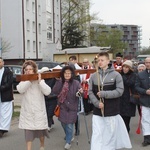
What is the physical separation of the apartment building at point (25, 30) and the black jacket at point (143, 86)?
3897 centimetres

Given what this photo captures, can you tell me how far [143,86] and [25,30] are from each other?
1702 inches

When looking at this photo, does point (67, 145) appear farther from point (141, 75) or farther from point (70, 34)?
point (70, 34)

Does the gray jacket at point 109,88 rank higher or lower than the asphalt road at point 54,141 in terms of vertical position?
higher

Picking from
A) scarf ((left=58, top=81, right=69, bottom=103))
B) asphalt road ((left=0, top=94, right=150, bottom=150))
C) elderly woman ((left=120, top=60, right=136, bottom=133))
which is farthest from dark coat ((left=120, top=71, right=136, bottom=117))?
scarf ((left=58, top=81, right=69, bottom=103))

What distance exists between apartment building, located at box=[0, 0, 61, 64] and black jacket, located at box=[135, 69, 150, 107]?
39.0 m

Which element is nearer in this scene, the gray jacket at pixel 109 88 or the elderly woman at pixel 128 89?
the gray jacket at pixel 109 88

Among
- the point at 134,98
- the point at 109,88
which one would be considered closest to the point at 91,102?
the point at 109,88

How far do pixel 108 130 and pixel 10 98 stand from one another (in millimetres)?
3536

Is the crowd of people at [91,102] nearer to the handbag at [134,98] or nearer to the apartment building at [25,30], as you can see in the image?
the handbag at [134,98]

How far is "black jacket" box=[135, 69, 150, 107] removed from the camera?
7.95m

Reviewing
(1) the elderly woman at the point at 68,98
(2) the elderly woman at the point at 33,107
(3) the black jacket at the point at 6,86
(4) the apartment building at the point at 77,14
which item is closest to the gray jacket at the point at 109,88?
(2) the elderly woman at the point at 33,107

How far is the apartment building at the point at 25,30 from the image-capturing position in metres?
48.8

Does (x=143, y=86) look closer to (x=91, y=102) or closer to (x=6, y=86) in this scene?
(x=91, y=102)

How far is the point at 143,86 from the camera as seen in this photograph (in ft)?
26.4
